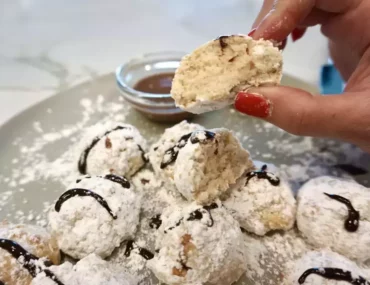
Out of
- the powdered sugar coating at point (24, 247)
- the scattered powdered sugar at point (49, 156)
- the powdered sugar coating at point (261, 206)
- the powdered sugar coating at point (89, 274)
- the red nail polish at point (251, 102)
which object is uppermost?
the red nail polish at point (251, 102)

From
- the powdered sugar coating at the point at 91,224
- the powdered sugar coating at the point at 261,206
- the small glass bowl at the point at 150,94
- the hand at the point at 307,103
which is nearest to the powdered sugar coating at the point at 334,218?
the powdered sugar coating at the point at 261,206

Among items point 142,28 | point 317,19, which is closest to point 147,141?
point 317,19

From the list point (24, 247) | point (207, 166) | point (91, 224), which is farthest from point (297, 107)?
point (24, 247)

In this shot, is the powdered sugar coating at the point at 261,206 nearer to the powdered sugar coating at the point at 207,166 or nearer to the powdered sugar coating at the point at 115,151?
the powdered sugar coating at the point at 207,166

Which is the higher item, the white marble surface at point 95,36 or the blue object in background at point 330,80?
the blue object in background at point 330,80

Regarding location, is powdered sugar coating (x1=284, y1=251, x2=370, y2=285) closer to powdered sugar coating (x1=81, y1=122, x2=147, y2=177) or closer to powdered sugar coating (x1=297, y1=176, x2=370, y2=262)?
powdered sugar coating (x1=297, y1=176, x2=370, y2=262)

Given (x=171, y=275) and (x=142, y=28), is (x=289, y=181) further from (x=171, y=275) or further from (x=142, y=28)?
(x=142, y=28)

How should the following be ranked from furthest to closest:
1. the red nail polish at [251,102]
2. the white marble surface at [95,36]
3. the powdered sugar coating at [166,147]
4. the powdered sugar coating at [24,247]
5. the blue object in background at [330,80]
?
the white marble surface at [95,36]
the blue object in background at [330,80]
the powdered sugar coating at [166,147]
the powdered sugar coating at [24,247]
the red nail polish at [251,102]
